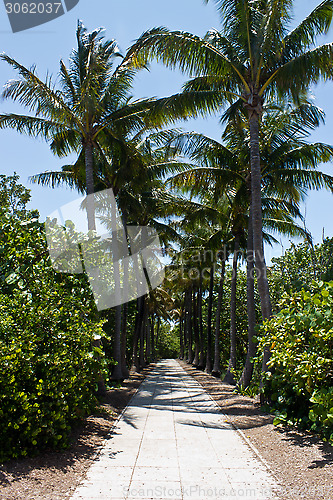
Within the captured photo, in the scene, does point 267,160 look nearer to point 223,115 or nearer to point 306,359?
point 223,115

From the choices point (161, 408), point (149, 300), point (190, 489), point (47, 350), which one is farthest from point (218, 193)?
point (149, 300)

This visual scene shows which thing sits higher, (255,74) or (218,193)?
(255,74)

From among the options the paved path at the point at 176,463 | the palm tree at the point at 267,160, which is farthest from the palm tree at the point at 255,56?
the paved path at the point at 176,463

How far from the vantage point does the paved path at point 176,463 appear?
460cm

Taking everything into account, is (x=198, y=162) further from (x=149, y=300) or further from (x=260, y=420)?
(x=149, y=300)

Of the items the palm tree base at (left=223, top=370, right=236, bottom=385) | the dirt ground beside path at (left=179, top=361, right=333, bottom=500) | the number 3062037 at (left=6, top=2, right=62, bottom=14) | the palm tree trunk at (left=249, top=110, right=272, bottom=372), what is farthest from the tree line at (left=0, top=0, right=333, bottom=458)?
the number 3062037 at (left=6, top=2, right=62, bottom=14)

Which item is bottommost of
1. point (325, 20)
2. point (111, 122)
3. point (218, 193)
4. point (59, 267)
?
point (59, 267)

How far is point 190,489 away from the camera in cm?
468

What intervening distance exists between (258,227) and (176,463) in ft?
21.1

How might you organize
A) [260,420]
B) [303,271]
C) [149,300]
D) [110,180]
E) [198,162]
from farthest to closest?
[149,300] < [110,180] < [198,162] < [303,271] < [260,420]

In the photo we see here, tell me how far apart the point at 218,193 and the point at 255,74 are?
13.3ft

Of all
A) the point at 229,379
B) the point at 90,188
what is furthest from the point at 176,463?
the point at 229,379

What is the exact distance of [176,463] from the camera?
224 inches

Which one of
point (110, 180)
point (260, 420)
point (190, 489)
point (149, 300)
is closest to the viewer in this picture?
point (190, 489)
